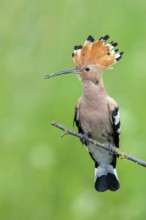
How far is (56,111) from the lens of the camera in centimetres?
719

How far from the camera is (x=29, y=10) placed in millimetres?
8250

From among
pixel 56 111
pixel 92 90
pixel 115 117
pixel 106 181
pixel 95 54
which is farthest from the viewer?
pixel 56 111

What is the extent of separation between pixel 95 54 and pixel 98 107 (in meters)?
0.47

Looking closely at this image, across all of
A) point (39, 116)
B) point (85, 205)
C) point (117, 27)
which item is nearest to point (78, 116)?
point (85, 205)

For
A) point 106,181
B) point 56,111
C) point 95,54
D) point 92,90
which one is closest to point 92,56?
point 95,54

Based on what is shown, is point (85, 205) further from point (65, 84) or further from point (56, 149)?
point (65, 84)

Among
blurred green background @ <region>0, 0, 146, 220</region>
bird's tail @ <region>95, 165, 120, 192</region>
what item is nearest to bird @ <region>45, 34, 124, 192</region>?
bird's tail @ <region>95, 165, 120, 192</region>

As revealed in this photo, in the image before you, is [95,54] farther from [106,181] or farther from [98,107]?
[106,181]

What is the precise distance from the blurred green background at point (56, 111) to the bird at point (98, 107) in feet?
2.95

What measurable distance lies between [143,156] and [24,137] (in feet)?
2.52

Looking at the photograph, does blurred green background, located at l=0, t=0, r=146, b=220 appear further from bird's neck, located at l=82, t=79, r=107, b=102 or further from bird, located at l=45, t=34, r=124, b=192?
bird's neck, located at l=82, t=79, r=107, b=102

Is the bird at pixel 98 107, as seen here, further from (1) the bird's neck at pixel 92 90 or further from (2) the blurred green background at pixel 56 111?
(2) the blurred green background at pixel 56 111

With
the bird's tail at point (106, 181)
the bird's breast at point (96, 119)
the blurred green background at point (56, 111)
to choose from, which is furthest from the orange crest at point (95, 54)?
the blurred green background at point (56, 111)

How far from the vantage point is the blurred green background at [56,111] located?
6.81 meters
